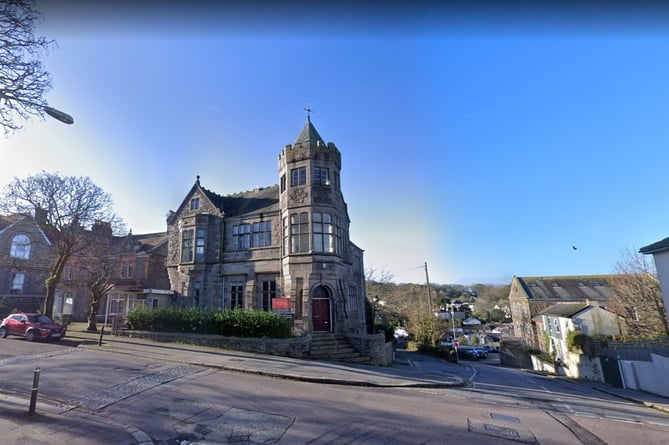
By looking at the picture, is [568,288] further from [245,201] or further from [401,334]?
[245,201]

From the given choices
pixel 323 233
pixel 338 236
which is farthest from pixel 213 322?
pixel 338 236

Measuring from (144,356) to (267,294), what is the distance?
30.7 feet

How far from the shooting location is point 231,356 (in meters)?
15.1

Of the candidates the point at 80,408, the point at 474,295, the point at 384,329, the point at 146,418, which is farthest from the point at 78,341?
the point at 474,295

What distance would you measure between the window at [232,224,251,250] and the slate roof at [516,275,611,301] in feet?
144

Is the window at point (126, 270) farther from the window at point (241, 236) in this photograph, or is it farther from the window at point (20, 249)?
the window at point (241, 236)

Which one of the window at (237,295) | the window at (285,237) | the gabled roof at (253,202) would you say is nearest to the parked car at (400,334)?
the window at (237,295)

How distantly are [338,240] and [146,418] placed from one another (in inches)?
604

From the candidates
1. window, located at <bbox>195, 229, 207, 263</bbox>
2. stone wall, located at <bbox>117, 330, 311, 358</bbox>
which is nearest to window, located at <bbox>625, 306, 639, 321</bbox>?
stone wall, located at <bbox>117, 330, 311, 358</bbox>

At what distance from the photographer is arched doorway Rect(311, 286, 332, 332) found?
20172mm

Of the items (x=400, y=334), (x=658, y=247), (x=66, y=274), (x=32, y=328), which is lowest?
(x=400, y=334)

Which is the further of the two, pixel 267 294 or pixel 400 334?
pixel 400 334

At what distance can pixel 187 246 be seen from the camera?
999 inches

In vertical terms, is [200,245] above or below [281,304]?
above
